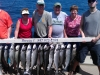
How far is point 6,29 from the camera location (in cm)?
513

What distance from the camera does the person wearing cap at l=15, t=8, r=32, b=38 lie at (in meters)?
5.06

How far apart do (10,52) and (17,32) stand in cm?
45

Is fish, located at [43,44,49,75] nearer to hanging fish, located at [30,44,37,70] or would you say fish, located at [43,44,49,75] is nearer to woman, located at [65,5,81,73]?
hanging fish, located at [30,44,37,70]

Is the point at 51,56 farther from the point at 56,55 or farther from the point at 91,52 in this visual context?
the point at 91,52

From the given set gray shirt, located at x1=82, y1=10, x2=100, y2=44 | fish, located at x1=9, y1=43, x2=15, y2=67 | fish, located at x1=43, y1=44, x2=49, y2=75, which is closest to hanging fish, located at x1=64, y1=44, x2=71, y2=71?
fish, located at x1=43, y1=44, x2=49, y2=75

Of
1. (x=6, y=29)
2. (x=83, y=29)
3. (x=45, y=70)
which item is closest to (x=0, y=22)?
(x=6, y=29)

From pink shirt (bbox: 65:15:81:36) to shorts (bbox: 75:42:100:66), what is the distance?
0.44m

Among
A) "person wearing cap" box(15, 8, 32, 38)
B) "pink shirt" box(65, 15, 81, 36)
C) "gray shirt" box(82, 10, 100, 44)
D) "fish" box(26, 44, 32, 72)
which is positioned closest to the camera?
"gray shirt" box(82, 10, 100, 44)

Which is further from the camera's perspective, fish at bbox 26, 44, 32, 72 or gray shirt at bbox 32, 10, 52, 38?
gray shirt at bbox 32, 10, 52, 38

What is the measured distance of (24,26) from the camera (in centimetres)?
509

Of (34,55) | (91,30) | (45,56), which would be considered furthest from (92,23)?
(34,55)

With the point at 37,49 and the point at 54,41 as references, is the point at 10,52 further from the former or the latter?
the point at 54,41

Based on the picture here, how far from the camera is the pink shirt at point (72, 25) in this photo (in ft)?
17.2

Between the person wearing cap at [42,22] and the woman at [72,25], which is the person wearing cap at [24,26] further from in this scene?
the woman at [72,25]
